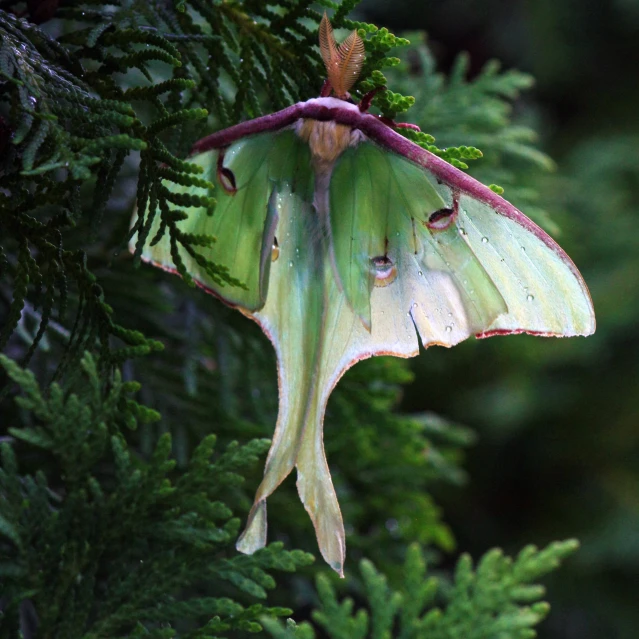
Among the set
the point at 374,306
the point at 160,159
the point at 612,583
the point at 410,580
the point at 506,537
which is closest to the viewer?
the point at 160,159

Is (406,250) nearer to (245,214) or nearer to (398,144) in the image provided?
(398,144)

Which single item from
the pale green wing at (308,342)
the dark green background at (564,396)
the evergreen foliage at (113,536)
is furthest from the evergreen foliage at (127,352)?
the dark green background at (564,396)

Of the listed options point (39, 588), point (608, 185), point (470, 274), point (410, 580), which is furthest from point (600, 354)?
point (39, 588)

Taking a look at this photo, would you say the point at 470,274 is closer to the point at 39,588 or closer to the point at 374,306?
the point at 374,306

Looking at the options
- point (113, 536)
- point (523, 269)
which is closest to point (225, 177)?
point (523, 269)

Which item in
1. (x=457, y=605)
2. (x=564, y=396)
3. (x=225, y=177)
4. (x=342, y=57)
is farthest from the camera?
(x=564, y=396)

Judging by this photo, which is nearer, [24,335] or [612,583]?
[24,335]
